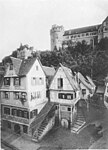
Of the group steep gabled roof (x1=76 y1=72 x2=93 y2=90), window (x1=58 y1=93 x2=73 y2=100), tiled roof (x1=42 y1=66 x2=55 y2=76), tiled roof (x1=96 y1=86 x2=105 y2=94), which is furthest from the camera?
tiled roof (x1=42 y1=66 x2=55 y2=76)

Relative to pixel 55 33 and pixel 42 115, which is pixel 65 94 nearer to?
pixel 42 115

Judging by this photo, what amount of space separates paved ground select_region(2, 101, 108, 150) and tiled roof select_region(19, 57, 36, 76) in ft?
3.82

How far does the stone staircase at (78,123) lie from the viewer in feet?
7.30

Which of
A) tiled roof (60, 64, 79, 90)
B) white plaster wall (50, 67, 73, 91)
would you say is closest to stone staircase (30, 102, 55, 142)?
white plaster wall (50, 67, 73, 91)

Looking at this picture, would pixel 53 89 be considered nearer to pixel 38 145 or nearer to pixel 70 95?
pixel 70 95

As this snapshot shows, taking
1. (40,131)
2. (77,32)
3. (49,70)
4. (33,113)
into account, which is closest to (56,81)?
(49,70)

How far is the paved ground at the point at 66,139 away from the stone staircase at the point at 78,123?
0.06 metres

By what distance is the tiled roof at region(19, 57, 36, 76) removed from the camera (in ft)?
8.64

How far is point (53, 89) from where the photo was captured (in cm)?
263

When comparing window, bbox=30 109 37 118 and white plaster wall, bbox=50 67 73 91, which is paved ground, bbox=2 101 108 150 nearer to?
window, bbox=30 109 37 118

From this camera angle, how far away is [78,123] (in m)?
2.30

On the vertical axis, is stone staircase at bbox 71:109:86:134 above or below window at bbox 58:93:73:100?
below

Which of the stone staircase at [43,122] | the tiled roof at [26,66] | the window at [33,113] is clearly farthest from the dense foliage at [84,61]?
the window at [33,113]

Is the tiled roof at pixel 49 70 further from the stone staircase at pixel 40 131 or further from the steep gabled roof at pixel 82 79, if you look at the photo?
the stone staircase at pixel 40 131
